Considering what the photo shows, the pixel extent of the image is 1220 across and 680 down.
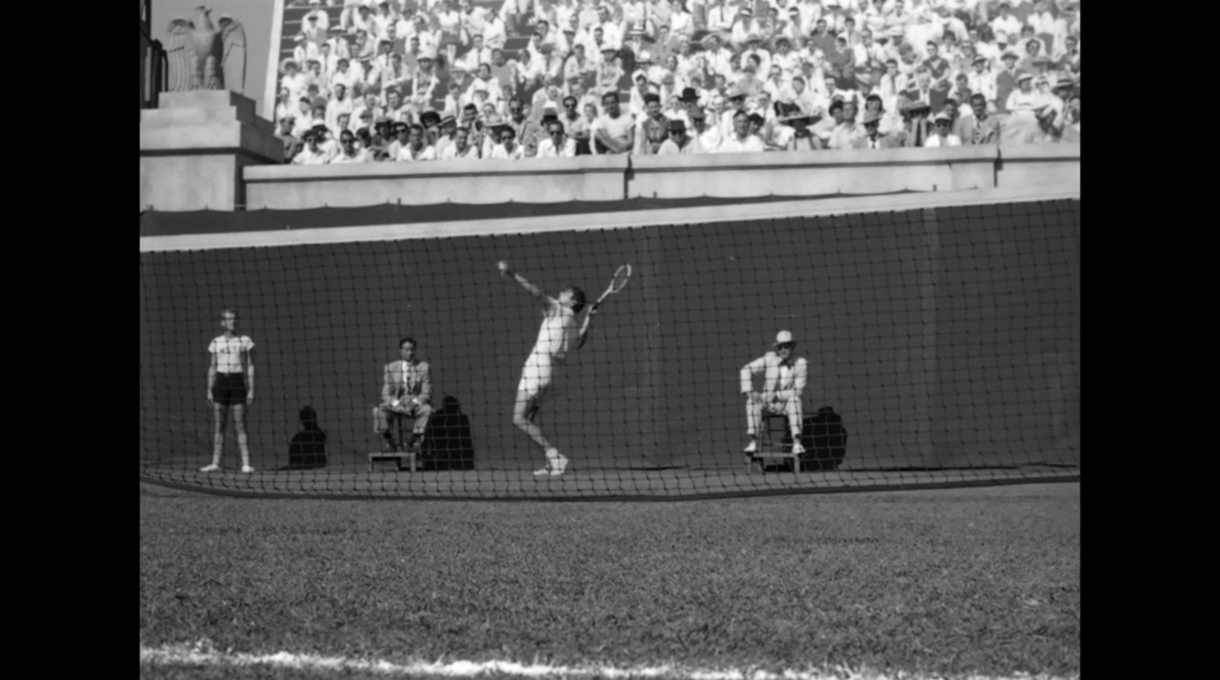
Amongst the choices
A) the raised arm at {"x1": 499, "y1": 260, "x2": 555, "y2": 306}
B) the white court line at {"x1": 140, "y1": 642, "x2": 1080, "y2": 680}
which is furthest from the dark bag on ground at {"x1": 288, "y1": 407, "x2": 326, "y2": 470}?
the white court line at {"x1": 140, "y1": 642, "x2": 1080, "y2": 680}

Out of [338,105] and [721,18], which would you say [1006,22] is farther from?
[338,105]

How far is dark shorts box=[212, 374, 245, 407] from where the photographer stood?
1327 centimetres

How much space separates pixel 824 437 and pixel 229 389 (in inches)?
210

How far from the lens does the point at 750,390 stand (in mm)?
12609

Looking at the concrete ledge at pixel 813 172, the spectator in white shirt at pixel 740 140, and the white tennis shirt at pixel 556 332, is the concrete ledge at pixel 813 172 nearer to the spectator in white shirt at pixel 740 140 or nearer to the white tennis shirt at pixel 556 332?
the spectator in white shirt at pixel 740 140

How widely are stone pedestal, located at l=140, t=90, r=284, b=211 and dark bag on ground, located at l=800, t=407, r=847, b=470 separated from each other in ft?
23.4

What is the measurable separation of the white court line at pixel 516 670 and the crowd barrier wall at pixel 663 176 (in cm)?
1058

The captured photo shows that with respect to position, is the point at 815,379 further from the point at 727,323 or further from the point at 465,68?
the point at 465,68

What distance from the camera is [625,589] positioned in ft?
18.0

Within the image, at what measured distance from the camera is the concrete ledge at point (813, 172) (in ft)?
49.3

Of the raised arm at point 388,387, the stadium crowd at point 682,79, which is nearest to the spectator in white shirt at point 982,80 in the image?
the stadium crowd at point 682,79

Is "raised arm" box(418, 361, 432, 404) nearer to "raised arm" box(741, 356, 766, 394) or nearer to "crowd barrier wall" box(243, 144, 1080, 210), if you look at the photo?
"crowd barrier wall" box(243, 144, 1080, 210)
